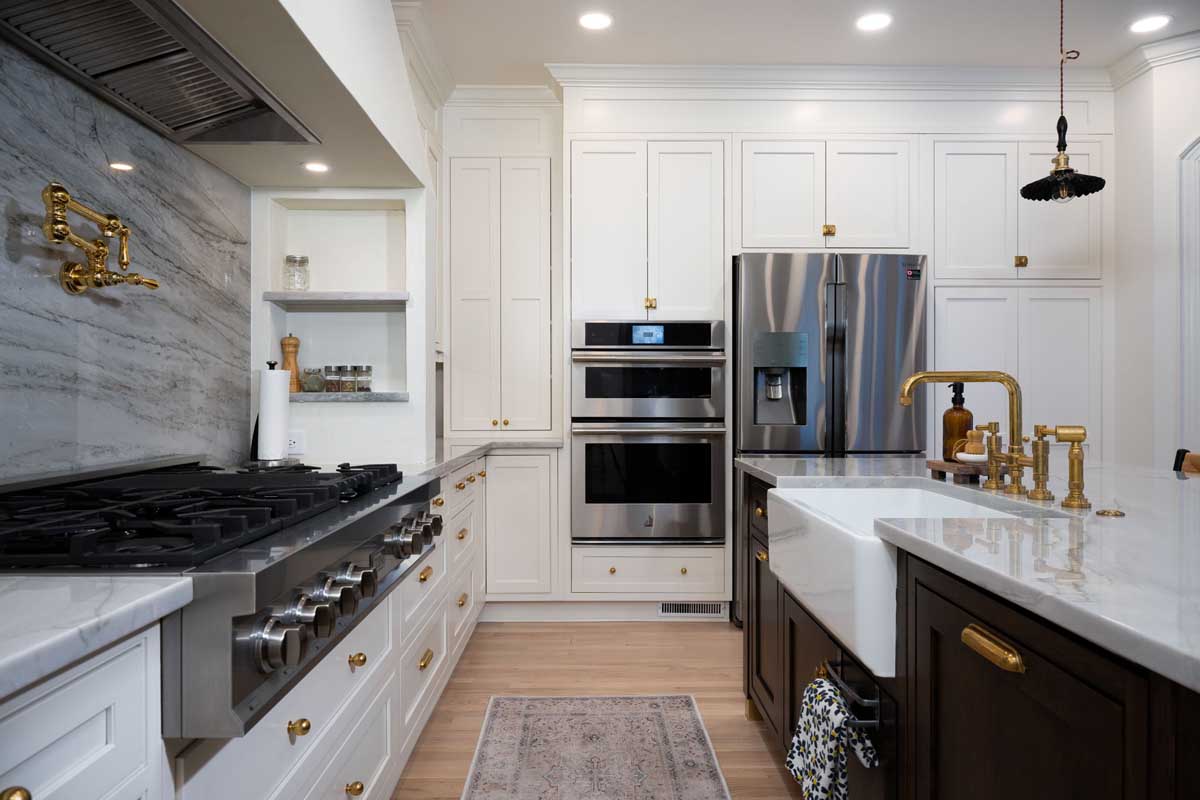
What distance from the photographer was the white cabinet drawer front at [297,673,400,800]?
4.23 feet

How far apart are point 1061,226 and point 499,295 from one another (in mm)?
2823

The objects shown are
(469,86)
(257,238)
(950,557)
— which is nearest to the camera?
(950,557)

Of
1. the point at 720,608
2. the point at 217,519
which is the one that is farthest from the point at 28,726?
the point at 720,608

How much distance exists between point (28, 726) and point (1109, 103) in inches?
178

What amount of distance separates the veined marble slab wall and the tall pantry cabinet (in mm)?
1390

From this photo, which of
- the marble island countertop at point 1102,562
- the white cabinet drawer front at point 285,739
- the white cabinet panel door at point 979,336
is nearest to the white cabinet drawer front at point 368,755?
the white cabinet drawer front at point 285,739

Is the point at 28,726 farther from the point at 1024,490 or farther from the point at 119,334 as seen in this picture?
the point at 1024,490

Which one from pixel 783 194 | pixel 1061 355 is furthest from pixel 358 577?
pixel 1061 355

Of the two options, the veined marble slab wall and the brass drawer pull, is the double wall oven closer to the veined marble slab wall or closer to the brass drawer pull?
the veined marble slab wall

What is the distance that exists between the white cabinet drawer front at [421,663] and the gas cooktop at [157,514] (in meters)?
0.55

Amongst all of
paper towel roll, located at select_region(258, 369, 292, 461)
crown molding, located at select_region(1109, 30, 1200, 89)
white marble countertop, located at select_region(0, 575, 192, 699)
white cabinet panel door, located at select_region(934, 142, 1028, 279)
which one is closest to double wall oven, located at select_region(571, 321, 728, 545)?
white cabinet panel door, located at select_region(934, 142, 1028, 279)

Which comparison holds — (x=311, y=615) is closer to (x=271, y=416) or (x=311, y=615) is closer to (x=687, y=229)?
(x=271, y=416)

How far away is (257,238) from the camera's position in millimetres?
2352

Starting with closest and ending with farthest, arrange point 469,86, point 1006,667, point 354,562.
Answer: point 1006,667 < point 354,562 < point 469,86
